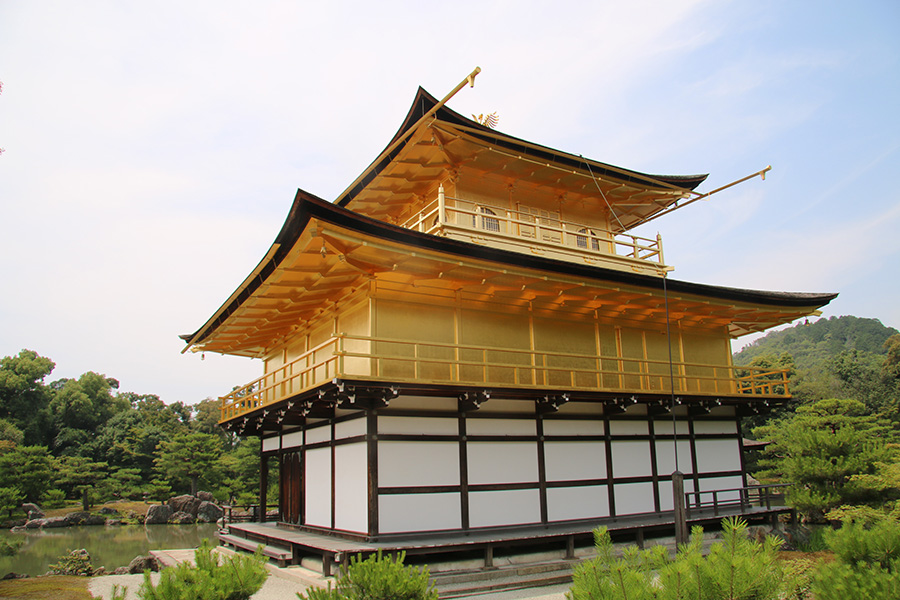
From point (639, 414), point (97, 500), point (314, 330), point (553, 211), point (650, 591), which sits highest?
point (553, 211)

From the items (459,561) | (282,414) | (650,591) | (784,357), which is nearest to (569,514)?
(459,561)

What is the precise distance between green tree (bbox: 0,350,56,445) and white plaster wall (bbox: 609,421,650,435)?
47.4 metres

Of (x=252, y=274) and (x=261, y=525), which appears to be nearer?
(x=252, y=274)

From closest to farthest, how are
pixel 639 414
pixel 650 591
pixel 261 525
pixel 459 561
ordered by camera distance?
pixel 650 591, pixel 459 561, pixel 639 414, pixel 261 525

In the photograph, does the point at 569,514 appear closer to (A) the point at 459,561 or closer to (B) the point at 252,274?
(A) the point at 459,561

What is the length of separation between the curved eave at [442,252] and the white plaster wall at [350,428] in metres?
3.65

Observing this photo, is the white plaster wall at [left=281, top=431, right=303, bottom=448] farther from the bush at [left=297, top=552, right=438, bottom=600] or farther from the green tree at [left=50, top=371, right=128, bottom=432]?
the green tree at [left=50, top=371, right=128, bottom=432]

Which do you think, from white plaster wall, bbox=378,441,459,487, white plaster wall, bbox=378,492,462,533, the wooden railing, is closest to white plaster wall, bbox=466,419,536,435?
white plaster wall, bbox=378,441,459,487

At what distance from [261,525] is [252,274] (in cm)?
826

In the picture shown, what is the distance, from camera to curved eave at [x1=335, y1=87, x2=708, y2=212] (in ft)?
48.5

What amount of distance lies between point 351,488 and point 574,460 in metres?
5.29

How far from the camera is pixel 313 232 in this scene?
33.9 ft

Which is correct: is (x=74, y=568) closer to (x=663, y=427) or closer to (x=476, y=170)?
(x=476, y=170)

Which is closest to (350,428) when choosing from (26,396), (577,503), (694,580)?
(577,503)
